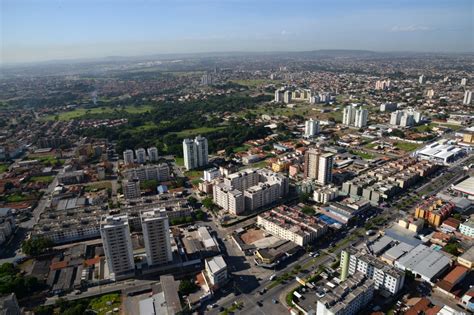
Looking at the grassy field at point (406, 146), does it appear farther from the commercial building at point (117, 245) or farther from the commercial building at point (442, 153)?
the commercial building at point (117, 245)

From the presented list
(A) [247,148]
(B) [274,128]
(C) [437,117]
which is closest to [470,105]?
(C) [437,117]

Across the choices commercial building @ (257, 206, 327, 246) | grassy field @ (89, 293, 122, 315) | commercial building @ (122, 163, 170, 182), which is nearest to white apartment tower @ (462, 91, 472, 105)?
commercial building @ (257, 206, 327, 246)

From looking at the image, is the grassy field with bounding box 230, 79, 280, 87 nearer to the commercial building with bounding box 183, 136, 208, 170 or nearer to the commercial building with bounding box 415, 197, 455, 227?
the commercial building with bounding box 183, 136, 208, 170

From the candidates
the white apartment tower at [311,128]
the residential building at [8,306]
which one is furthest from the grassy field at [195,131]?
the residential building at [8,306]

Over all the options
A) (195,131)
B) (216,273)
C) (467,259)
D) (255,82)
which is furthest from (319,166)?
(255,82)

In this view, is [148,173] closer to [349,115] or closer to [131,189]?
[131,189]

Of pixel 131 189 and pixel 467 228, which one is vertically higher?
pixel 131 189

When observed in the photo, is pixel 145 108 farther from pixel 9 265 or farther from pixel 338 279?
pixel 338 279
